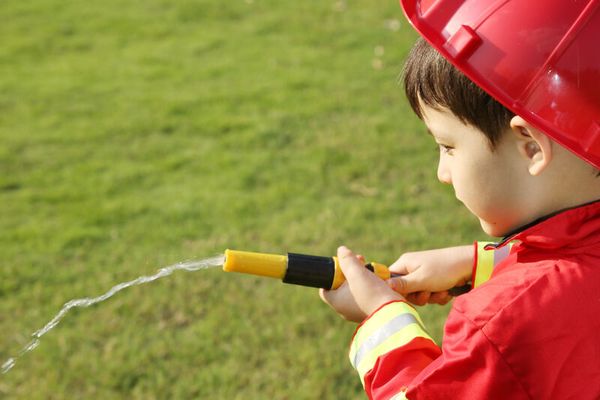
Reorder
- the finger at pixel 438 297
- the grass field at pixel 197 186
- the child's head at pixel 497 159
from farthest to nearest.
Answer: the grass field at pixel 197 186 → the finger at pixel 438 297 → the child's head at pixel 497 159

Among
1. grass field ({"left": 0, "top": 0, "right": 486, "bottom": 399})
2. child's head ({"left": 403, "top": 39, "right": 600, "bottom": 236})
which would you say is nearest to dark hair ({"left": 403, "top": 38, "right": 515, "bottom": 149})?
child's head ({"left": 403, "top": 39, "right": 600, "bottom": 236})

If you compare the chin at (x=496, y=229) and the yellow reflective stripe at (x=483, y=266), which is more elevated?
the chin at (x=496, y=229)

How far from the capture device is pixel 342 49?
22.0 feet

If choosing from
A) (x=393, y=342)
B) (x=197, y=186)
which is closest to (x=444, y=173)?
(x=393, y=342)

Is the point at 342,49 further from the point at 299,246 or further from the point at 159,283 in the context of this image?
the point at 159,283

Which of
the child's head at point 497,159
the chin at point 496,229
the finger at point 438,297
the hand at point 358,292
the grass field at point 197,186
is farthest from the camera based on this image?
the grass field at point 197,186

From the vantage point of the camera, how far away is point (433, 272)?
2.19 m

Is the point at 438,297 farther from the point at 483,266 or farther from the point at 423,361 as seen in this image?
the point at 423,361

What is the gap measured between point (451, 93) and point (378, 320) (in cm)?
55

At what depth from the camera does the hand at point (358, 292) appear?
1916 mm

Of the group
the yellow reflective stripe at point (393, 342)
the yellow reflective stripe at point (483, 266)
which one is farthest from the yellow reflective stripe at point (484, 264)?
the yellow reflective stripe at point (393, 342)

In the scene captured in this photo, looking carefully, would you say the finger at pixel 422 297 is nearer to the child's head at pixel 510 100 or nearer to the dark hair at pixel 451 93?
the child's head at pixel 510 100

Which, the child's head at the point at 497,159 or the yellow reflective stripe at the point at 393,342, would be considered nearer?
the child's head at the point at 497,159

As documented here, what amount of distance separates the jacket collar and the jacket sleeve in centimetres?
24
